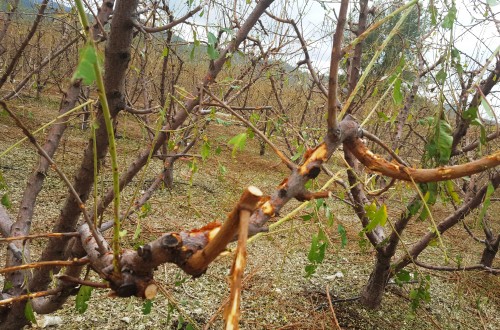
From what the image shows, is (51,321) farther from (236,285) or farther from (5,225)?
(236,285)

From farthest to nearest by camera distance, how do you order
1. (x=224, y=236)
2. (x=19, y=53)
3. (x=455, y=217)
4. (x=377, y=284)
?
(x=377, y=284), (x=455, y=217), (x=19, y=53), (x=224, y=236)

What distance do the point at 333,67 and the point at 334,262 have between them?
3.33 metres

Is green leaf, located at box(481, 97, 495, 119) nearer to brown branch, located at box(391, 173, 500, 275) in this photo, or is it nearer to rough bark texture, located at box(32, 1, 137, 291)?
rough bark texture, located at box(32, 1, 137, 291)

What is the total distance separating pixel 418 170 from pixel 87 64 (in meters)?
0.75

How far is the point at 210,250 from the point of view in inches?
24.6

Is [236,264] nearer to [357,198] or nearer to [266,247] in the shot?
[357,198]

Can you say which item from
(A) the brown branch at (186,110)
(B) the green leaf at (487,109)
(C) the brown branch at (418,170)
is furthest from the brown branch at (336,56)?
(A) the brown branch at (186,110)

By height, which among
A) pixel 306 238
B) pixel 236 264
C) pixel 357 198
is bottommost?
pixel 306 238

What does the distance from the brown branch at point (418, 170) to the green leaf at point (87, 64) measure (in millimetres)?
647

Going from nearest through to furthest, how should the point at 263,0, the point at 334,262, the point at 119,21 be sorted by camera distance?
the point at 119,21
the point at 263,0
the point at 334,262

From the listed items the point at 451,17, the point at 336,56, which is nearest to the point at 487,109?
the point at 451,17

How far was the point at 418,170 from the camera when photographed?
0.84m

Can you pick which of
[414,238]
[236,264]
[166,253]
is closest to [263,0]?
[166,253]

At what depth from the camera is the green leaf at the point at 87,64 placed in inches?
14.5
